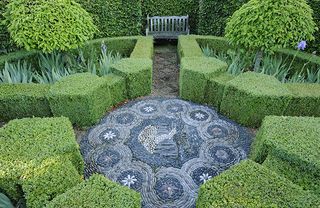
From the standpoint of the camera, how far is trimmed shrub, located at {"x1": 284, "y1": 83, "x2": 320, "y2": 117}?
4.88 m

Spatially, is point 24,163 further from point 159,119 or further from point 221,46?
point 221,46

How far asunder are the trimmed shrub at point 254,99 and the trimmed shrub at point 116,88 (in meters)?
2.32

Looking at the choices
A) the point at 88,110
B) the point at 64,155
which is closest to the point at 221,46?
the point at 88,110

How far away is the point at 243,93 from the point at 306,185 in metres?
2.14

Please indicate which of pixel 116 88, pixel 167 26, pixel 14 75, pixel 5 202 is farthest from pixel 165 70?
pixel 5 202

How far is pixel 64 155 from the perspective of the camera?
3.50m

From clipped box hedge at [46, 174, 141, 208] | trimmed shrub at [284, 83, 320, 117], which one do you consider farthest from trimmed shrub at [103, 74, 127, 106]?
trimmed shrub at [284, 83, 320, 117]

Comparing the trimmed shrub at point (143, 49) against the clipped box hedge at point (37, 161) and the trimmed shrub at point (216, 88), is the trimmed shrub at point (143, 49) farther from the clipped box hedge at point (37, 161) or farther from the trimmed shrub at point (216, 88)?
the clipped box hedge at point (37, 161)

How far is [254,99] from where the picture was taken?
15.8 feet

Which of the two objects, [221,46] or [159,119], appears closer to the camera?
[159,119]

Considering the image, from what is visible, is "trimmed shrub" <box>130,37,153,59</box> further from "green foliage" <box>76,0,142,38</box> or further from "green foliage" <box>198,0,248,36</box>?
"green foliage" <box>198,0,248,36</box>

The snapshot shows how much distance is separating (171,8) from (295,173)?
26.6ft

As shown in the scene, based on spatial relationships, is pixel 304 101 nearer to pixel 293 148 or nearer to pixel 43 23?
pixel 293 148

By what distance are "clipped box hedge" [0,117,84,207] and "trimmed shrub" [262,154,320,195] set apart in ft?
8.66
